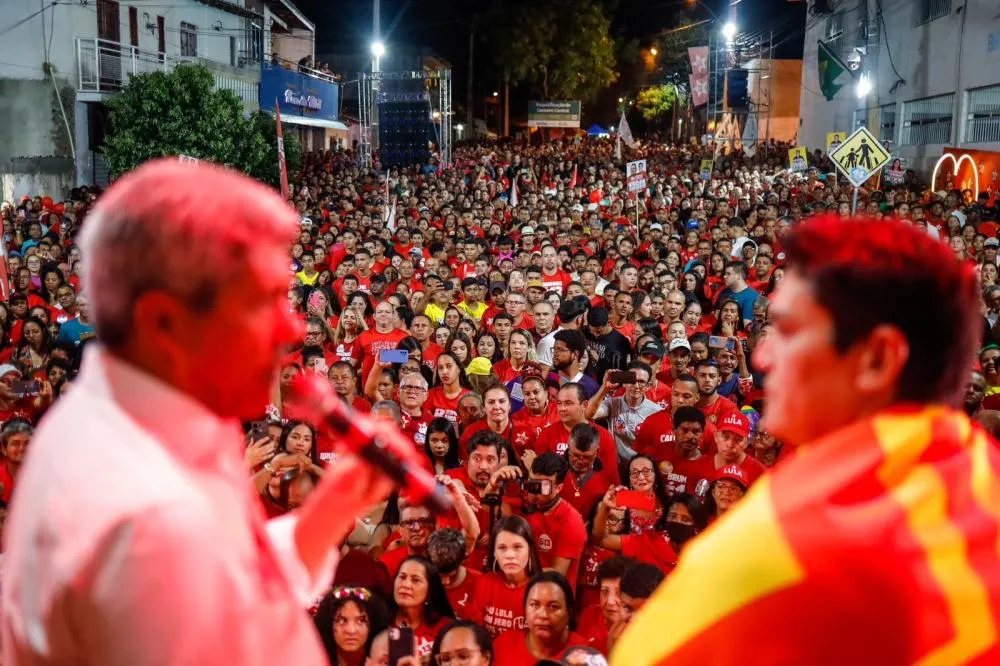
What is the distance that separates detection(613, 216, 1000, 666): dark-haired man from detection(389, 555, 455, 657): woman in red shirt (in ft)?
10.2

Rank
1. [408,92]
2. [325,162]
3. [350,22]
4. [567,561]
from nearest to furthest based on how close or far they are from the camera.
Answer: [567,561], [408,92], [325,162], [350,22]

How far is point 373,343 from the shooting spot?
8.71 meters

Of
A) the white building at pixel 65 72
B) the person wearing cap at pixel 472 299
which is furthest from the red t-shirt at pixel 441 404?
the white building at pixel 65 72

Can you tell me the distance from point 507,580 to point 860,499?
3585 millimetres

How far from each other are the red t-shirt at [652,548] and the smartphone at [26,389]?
4.38 m

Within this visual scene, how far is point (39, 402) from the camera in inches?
274

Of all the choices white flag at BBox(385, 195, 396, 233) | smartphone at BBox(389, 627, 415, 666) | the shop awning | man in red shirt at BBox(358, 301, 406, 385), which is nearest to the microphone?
smartphone at BBox(389, 627, 415, 666)

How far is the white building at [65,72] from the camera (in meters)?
20.8

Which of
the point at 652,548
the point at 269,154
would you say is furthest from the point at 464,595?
the point at 269,154

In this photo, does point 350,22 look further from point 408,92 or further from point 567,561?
point 567,561

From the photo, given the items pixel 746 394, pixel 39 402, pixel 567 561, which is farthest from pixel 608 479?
pixel 39 402

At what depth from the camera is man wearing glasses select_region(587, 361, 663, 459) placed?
6875mm

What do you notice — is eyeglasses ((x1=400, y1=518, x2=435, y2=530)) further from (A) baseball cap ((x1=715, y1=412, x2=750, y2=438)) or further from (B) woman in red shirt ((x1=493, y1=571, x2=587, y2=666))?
(A) baseball cap ((x1=715, y1=412, x2=750, y2=438))

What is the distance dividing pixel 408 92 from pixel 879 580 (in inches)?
852
